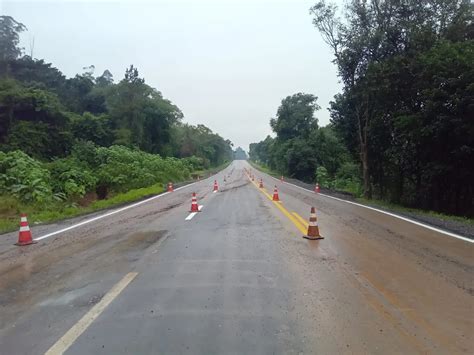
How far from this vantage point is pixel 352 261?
7.33 metres

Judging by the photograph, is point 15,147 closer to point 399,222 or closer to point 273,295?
point 399,222

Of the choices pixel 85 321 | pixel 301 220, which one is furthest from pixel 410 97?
pixel 85 321

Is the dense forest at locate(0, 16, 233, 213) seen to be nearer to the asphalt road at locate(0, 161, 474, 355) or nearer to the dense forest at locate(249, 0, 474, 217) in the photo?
the asphalt road at locate(0, 161, 474, 355)

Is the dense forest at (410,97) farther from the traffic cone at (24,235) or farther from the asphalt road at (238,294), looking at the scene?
the traffic cone at (24,235)

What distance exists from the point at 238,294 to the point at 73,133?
42795 millimetres

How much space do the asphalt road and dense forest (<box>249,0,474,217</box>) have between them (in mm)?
10469

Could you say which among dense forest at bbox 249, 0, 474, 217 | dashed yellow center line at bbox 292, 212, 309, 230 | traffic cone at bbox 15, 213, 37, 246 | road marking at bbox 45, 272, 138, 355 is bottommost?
traffic cone at bbox 15, 213, 37, 246

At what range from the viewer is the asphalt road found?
4.06 metres

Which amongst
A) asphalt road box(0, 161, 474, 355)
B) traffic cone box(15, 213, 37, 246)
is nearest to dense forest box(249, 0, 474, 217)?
asphalt road box(0, 161, 474, 355)

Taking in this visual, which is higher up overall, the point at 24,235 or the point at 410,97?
the point at 410,97

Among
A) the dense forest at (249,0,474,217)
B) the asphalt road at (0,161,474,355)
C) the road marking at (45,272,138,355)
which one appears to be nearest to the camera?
the road marking at (45,272,138,355)

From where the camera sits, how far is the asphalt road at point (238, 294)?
4.06m

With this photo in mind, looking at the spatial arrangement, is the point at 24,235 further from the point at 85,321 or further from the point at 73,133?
the point at 73,133

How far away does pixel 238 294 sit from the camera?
17.9 feet
